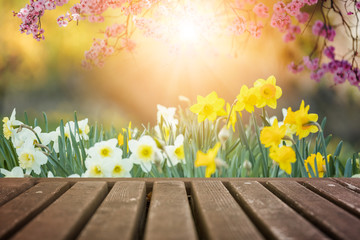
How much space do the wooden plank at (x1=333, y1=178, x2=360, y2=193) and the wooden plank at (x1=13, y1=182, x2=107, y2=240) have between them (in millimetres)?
817

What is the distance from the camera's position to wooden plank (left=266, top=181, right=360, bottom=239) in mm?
933

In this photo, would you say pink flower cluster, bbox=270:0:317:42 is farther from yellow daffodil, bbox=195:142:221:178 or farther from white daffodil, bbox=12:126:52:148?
white daffodil, bbox=12:126:52:148

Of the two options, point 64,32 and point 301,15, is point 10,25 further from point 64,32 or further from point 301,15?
point 301,15

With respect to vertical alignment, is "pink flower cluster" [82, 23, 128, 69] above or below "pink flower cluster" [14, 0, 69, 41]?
below

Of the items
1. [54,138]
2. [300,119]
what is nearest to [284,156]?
[300,119]

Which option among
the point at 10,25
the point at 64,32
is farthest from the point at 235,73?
the point at 10,25

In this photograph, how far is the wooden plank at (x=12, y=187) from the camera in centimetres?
121

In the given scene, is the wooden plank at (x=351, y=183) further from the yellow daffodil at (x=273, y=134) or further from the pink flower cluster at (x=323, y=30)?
the pink flower cluster at (x=323, y=30)

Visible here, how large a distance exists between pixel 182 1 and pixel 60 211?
1.74 m

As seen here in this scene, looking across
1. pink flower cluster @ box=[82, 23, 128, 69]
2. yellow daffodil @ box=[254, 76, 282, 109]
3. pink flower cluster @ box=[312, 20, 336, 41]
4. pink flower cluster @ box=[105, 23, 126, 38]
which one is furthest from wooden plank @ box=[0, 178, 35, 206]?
pink flower cluster @ box=[312, 20, 336, 41]

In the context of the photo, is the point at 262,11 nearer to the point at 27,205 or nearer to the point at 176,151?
the point at 176,151

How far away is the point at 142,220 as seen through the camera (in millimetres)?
1152

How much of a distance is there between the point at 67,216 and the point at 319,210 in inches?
25.0

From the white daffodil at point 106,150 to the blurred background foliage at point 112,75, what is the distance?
29.5 inches
